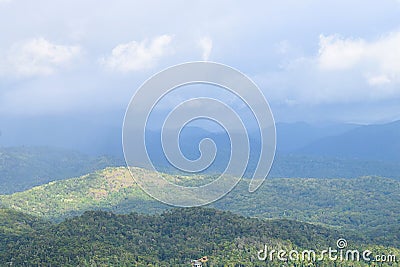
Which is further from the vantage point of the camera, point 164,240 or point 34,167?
point 34,167

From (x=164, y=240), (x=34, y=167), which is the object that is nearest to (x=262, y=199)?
(x=164, y=240)

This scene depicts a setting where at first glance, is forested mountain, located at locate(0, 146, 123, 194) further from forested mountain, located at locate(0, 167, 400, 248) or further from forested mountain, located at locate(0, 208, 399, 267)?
forested mountain, located at locate(0, 208, 399, 267)

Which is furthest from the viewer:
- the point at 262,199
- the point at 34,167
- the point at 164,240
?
the point at 34,167

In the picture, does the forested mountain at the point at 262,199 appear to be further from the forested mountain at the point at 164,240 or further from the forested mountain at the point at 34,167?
the forested mountain at the point at 34,167

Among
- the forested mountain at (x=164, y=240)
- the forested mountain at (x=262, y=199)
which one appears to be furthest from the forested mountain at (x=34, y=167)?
the forested mountain at (x=164, y=240)

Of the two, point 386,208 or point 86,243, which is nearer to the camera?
point 86,243

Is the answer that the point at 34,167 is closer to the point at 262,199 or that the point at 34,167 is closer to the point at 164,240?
the point at 262,199

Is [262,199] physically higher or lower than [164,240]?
higher

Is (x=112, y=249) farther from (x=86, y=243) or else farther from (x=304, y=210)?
(x=304, y=210)

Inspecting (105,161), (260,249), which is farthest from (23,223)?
(105,161)
